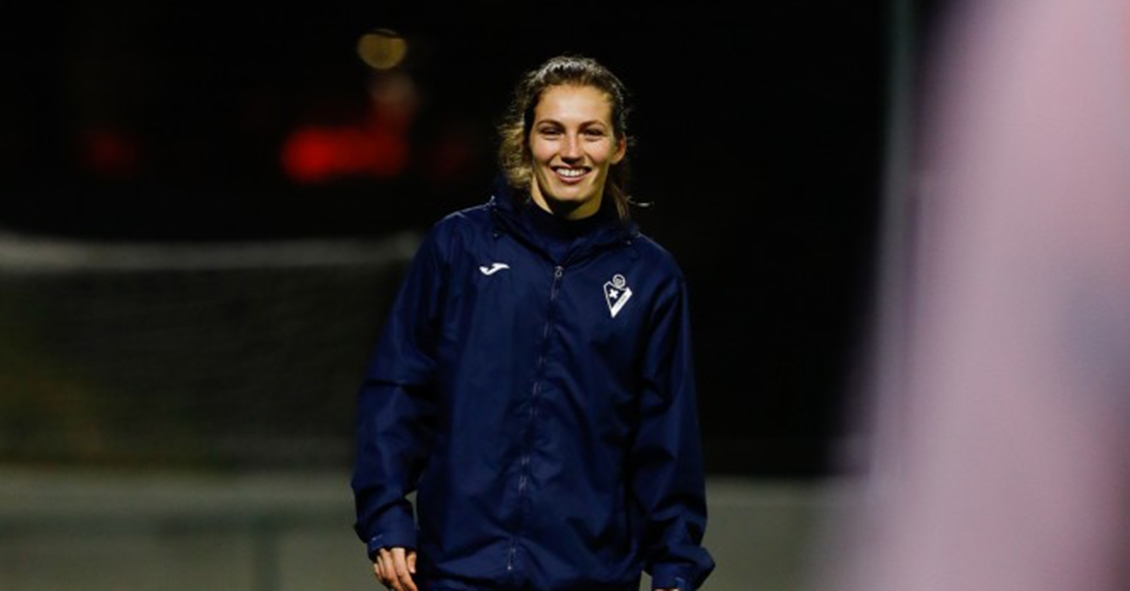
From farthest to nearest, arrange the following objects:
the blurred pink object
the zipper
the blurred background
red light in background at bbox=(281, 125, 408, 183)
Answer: red light in background at bbox=(281, 125, 408, 183) < the blurred background < the zipper < the blurred pink object

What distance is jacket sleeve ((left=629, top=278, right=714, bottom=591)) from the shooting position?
132 inches

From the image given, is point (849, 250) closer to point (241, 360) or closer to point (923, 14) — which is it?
point (923, 14)

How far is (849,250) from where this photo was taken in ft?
27.0

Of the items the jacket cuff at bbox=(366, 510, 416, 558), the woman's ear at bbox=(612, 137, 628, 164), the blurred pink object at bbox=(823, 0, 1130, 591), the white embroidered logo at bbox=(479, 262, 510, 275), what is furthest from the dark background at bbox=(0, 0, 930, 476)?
the jacket cuff at bbox=(366, 510, 416, 558)

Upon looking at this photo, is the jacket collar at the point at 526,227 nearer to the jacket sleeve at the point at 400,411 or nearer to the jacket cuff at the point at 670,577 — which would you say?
the jacket sleeve at the point at 400,411

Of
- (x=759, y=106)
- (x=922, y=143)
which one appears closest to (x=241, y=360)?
(x=759, y=106)

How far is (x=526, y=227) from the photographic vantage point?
334 cm

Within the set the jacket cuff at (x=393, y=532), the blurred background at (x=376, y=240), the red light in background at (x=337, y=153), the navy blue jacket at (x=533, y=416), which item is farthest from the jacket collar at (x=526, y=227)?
the red light in background at (x=337, y=153)

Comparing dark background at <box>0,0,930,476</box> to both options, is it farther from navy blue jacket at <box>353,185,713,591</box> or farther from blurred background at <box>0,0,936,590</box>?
navy blue jacket at <box>353,185,713,591</box>

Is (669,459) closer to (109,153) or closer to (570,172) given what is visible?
(570,172)

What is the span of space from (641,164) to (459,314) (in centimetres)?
497

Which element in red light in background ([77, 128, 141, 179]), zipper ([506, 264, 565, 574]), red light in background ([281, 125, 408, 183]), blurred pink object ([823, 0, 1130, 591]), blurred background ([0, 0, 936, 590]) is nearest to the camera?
blurred pink object ([823, 0, 1130, 591])

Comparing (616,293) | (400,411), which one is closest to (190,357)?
(400,411)

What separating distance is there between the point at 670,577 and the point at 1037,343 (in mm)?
616
